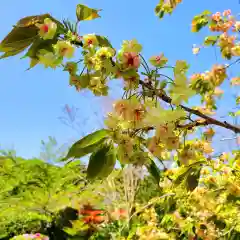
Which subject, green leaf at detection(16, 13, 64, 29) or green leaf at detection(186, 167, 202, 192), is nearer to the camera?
green leaf at detection(16, 13, 64, 29)

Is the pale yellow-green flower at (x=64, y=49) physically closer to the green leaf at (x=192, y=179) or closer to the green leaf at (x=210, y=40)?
the green leaf at (x=192, y=179)

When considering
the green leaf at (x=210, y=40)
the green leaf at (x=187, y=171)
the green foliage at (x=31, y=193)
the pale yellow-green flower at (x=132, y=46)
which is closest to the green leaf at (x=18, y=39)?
the pale yellow-green flower at (x=132, y=46)

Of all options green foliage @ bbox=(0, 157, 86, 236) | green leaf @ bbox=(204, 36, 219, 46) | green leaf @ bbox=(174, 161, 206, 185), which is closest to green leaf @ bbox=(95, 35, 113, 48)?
green leaf @ bbox=(174, 161, 206, 185)

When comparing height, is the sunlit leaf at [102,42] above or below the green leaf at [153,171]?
above

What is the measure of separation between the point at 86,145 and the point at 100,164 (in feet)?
0.12

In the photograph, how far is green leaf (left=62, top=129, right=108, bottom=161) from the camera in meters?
0.57

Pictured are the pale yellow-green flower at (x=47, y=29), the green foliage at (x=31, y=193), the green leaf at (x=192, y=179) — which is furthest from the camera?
the green foliage at (x=31, y=193)

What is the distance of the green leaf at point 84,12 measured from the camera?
62 centimetres

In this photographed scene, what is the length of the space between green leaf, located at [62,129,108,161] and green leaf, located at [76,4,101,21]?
185mm

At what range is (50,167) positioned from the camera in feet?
8.96

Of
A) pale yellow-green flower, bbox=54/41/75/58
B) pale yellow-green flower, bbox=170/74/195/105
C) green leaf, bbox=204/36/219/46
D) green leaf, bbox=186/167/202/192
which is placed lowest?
green leaf, bbox=186/167/202/192

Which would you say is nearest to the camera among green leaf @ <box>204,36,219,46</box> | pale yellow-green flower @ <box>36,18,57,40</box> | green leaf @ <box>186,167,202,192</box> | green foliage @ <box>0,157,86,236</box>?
A: pale yellow-green flower @ <box>36,18,57,40</box>

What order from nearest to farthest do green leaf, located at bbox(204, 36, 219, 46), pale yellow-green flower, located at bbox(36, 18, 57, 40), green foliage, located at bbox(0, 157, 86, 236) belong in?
1. pale yellow-green flower, located at bbox(36, 18, 57, 40)
2. green leaf, located at bbox(204, 36, 219, 46)
3. green foliage, located at bbox(0, 157, 86, 236)

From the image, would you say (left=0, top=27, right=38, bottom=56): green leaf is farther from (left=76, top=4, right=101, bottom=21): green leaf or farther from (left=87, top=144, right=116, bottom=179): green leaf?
(left=87, top=144, right=116, bottom=179): green leaf
